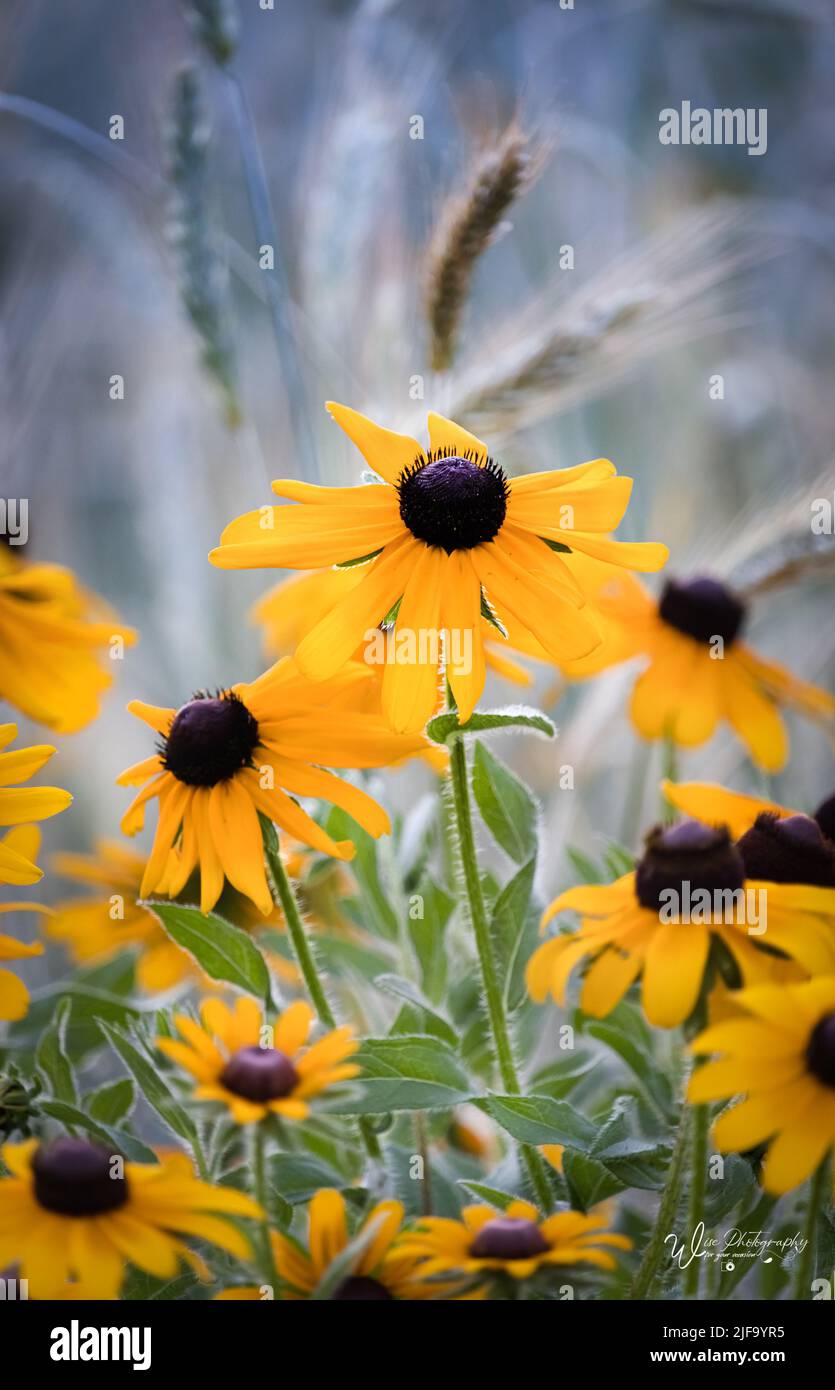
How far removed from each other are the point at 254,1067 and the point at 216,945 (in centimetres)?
8

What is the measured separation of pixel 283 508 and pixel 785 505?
0.35 m

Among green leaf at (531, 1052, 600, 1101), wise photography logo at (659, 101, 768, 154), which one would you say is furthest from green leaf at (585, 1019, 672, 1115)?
wise photography logo at (659, 101, 768, 154)

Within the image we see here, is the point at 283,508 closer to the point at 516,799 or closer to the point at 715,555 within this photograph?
the point at 516,799

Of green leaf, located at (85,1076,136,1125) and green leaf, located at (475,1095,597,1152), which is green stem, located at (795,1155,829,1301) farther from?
green leaf, located at (85,1076,136,1125)

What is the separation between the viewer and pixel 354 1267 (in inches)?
13.6

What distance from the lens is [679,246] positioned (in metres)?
0.65

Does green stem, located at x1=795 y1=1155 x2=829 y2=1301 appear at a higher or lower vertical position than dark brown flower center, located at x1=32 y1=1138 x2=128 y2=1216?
lower

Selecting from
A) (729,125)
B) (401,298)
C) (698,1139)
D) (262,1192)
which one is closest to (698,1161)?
(698,1139)

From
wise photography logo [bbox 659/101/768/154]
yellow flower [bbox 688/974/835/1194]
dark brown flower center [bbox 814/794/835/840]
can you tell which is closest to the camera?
yellow flower [bbox 688/974/835/1194]

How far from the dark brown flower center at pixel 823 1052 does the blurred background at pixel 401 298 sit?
0.29 m

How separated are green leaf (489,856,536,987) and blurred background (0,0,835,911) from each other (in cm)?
19

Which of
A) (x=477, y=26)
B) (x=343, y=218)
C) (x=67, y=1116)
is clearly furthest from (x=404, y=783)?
(x=477, y=26)

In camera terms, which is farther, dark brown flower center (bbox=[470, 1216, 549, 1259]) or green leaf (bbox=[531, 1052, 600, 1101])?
green leaf (bbox=[531, 1052, 600, 1101])

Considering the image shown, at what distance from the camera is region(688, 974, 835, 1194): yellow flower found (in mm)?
304
